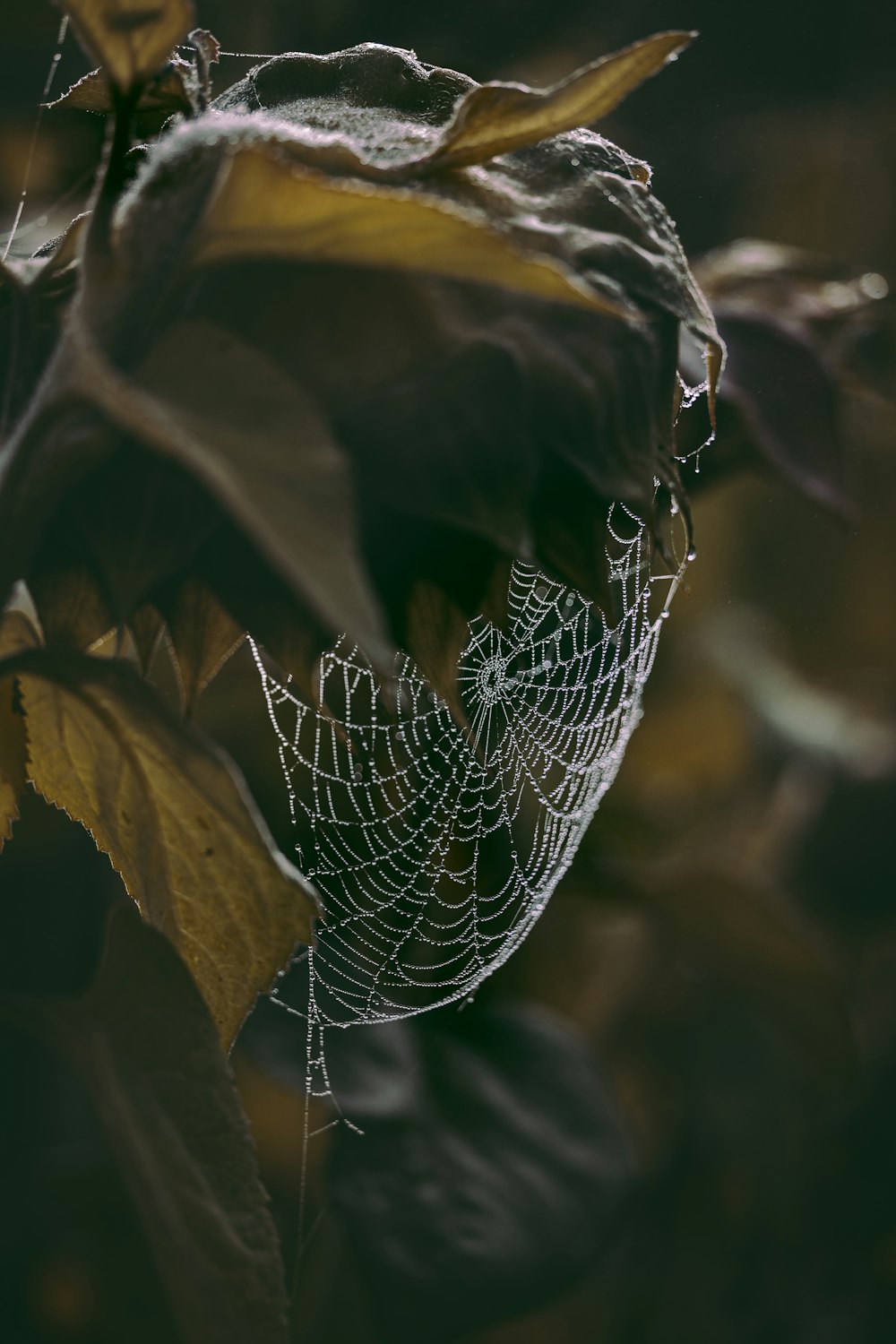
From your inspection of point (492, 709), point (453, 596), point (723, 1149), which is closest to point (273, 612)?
point (453, 596)

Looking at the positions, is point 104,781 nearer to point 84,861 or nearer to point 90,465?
point 90,465

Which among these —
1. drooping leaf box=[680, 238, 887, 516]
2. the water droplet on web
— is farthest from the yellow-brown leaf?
the water droplet on web

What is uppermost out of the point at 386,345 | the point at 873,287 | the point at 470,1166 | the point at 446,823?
the point at 386,345

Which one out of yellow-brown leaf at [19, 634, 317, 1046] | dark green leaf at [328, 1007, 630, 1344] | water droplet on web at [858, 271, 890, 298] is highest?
yellow-brown leaf at [19, 634, 317, 1046]

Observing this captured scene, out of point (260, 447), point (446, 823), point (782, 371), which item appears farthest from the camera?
point (446, 823)

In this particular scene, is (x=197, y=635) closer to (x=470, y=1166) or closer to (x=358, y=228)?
(x=358, y=228)

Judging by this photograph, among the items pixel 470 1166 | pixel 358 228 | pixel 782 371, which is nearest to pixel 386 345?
pixel 358 228

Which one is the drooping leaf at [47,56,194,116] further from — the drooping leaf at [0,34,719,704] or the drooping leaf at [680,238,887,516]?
the drooping leaf at [680,238,887,516]
